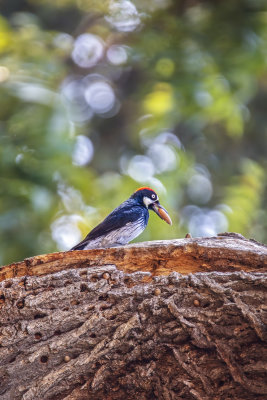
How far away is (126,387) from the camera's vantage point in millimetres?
2592

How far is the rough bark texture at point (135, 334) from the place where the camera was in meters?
2.53

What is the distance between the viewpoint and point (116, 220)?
4273 millimetres

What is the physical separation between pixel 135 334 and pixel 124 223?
5.71ft

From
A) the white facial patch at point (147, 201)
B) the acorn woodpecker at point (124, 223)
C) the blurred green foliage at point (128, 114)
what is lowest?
the acorn woodpecker at point (124, 223)

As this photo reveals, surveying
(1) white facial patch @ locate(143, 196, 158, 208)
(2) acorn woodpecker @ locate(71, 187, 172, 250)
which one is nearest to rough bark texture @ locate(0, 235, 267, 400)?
(2) acorn woodpecker @ locate(71, 187, 172, 250)

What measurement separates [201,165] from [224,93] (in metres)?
2.35

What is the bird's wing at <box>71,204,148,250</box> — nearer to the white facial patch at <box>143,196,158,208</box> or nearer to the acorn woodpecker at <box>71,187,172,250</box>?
the acorn woodpecker at <box>71,187,172,250</box>

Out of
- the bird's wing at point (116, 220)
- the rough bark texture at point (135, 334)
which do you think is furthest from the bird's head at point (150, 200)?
the rough bark texture at point (135, 334)

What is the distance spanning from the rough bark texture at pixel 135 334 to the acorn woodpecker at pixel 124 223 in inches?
44.4

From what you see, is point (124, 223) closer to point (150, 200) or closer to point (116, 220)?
point (116, 220)

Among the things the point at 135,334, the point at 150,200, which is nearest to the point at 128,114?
the point at 150,200

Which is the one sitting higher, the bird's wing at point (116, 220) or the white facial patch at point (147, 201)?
the white facial patch at point (147, 201)

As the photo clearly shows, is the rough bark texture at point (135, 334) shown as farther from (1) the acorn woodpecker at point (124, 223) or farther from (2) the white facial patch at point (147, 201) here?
(2) the white facial patch at point (147, 201)

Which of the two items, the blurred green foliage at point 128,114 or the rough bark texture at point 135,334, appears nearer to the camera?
the rough bark texture at point 135,334
